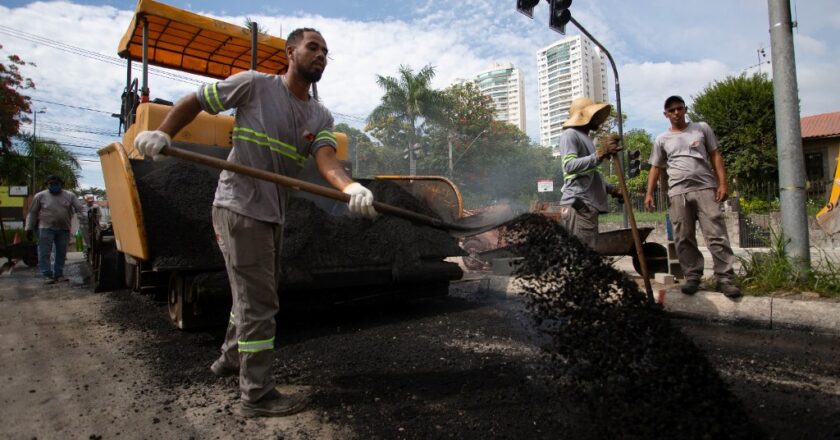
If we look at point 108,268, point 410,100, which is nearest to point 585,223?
point 108,268

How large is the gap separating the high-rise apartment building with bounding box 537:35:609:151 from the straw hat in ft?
140

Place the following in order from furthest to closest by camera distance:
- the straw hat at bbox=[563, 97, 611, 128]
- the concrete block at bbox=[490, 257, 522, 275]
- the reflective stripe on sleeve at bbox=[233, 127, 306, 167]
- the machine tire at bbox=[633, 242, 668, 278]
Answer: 1. the concrete block at bbox=[490, 257, 522, 275]
2. the machine tire at bbox=[633, 242, 668, 278]
3. the straw hat at bbox=[563, 97, 611, 128]
4. the reflective stripe on sleeve at bbox=[233, 127, 306, 167]

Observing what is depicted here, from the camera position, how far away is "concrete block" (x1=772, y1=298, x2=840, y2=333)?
3488 mm

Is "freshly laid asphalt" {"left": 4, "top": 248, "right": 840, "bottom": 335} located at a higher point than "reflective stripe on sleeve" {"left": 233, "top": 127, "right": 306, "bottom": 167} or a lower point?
lower

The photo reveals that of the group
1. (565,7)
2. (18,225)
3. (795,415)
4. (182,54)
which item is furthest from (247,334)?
(18,225)

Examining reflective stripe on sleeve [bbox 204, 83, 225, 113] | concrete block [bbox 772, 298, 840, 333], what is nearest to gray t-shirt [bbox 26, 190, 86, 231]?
reflective stripe on sleeve [bbox 204, 83, 225, 113]

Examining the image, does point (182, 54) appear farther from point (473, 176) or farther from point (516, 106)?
point (516, 106)

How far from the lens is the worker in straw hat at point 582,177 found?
3982 mm

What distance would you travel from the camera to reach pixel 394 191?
15.1 feet

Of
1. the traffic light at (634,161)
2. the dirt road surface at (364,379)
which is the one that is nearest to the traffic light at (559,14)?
the traffic light at (634,161)

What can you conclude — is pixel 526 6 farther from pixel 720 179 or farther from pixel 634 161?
pixel 720 179

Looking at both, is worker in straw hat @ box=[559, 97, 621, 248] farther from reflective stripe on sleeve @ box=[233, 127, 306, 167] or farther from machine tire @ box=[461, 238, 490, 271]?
machine tire @ box=[461, 238, 490, 271]

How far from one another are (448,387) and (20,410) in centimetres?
210

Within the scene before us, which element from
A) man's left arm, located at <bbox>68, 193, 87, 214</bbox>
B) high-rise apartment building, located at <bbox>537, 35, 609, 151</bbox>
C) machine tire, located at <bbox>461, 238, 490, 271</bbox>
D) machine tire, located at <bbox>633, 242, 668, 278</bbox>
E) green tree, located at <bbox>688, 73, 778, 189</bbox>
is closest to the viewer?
machine tire, located at <bbox>633, 242, 668, 278</bbox>
